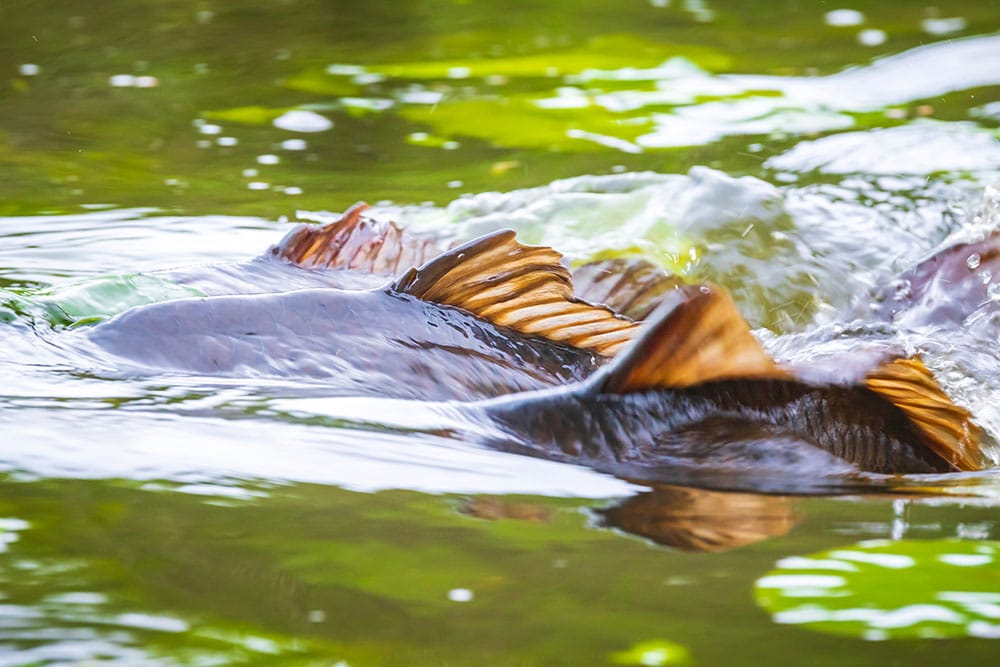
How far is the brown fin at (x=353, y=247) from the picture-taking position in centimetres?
270

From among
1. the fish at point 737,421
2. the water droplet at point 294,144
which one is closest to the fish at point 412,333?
the fish at point 737,421

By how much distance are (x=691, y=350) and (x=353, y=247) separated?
1.15m

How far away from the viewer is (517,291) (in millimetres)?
2195

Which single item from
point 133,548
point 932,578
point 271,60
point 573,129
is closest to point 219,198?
point 573,129

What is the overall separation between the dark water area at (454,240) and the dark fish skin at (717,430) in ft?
0.20

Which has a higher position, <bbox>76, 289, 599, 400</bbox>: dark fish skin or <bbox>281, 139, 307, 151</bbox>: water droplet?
<bbox>281, 139, 307, 151</bbox>: water droplet

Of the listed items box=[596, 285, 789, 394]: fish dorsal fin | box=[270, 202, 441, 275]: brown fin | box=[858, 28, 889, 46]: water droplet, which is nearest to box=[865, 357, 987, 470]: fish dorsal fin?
box=[596, 285, 789, 394]: fish dorsal fin

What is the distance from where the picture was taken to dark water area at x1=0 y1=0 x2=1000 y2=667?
4.47 feet

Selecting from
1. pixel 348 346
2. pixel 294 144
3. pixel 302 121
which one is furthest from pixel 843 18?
pixel 348 346

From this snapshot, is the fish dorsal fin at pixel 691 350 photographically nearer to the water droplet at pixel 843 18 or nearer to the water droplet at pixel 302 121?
the water droplet at pixel 302 121

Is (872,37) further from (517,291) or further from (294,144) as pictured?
(517,291)

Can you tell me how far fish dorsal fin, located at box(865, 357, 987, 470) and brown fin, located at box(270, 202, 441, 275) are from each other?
1.19 metres

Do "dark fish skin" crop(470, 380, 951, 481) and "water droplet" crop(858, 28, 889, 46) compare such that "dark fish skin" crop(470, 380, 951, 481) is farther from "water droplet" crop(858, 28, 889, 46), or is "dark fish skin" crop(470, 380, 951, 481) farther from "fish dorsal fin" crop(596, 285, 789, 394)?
"water droplet" crop(858, 28, 889, 46)

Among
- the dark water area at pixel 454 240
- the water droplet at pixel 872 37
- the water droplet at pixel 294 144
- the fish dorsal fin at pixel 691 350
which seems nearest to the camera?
→ the dark water area at pixel 454 240
